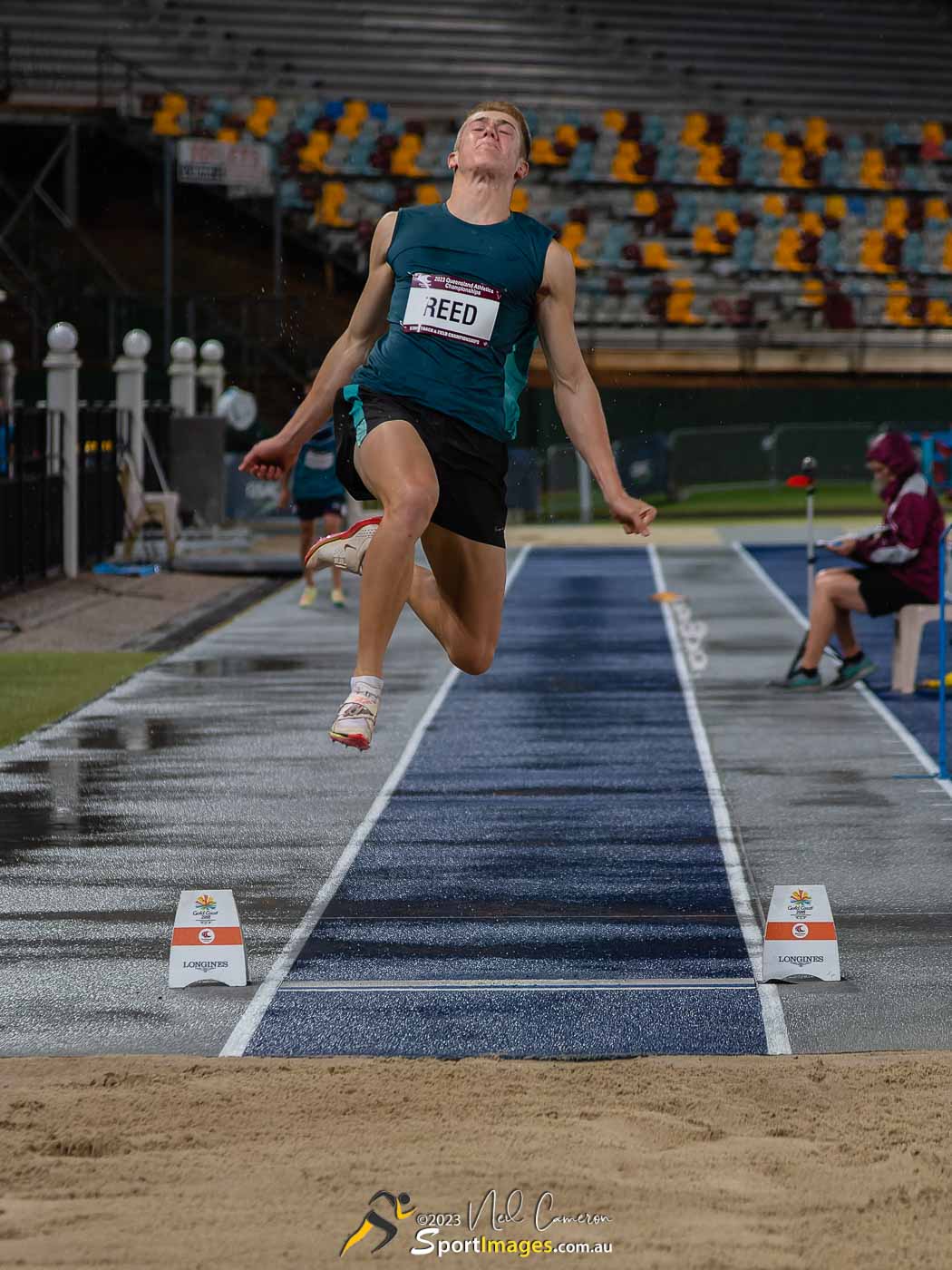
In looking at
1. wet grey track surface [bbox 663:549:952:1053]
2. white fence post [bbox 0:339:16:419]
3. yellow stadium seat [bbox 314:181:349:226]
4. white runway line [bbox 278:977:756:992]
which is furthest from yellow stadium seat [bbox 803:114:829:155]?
white runway line [bbox 278:977:756:992]

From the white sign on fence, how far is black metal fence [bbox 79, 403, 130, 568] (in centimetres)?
631

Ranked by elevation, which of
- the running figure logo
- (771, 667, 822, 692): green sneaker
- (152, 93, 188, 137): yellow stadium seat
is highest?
(152, 93, 188, 137): yellow stadium seat

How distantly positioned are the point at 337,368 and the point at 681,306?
25.6 metres

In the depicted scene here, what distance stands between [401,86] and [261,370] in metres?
9.04

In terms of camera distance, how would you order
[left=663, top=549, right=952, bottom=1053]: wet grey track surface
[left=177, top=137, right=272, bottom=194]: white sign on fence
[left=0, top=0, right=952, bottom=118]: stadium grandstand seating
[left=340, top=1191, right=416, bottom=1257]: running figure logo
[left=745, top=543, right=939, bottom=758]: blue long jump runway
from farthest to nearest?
[left=0, top=0, right=952, bottom=118]: stadium grandstand seating < [left=177, top=137, right=272, bottom=194]: white sign on fence < [left=745, top=543, right=939, bottom=758]: blue long jump runway < [left=663, top=549, right=952, bottom=1053]: wet grey track surface < [left=340, top=1191, right=416, bottom=1257]: running figure logo

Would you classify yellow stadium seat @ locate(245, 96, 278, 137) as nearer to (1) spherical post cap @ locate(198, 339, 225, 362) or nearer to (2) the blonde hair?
(1) spherical post cap @ locate(198, 339, 225, 362)

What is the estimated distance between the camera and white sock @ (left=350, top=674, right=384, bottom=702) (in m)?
5.30

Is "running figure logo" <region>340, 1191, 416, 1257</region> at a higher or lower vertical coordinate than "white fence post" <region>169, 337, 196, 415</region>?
higher

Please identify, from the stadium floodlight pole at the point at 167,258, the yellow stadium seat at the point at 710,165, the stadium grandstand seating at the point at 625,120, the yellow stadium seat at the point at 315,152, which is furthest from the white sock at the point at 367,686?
the yellow stadium seat at the point at 710,165

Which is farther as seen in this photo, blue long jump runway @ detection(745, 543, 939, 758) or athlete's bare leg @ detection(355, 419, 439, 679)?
blue long jump runway @ detection(745, 543, 939, 758)

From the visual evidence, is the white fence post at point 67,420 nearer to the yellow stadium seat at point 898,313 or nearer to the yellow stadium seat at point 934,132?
the yellow stadium seat at point 898,313

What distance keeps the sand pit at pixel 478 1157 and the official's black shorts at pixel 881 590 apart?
23.7 feet

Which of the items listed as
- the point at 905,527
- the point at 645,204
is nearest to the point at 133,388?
the point at 905,527

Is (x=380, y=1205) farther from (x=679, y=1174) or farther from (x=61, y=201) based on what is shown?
(x=61, y=201)
